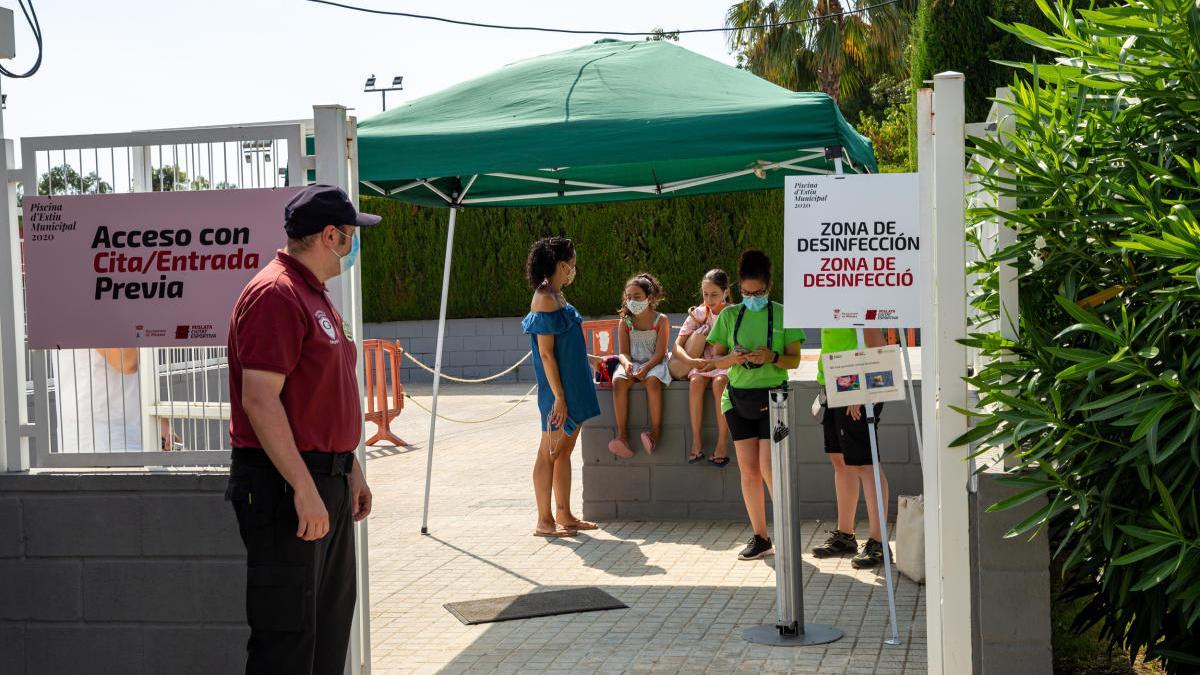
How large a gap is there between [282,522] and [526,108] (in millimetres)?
3829

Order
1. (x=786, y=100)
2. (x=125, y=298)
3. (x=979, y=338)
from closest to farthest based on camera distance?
(x=979, y=338) → (x=125, y=298) → (x=786, y=100)

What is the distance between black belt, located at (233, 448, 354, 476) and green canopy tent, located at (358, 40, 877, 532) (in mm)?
3065

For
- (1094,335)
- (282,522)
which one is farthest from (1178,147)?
(282,522)

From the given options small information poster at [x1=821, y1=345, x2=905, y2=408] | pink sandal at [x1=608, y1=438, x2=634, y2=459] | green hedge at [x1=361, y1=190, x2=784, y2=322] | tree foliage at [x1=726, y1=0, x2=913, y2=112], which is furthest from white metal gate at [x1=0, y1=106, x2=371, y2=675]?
tree foliage at [x1=726, y1=0, x2=913, y2=112]

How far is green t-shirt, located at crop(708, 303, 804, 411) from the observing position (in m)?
7.71

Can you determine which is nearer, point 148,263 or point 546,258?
point 148,263

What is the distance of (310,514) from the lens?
3.95m

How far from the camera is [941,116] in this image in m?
4.37

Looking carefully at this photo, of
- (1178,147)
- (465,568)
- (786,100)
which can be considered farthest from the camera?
(465,568)

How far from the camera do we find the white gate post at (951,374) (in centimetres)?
433

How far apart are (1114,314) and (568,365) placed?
4976 mm

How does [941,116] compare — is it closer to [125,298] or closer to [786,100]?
[786,100]

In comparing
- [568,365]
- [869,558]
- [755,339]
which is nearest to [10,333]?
[568,365]

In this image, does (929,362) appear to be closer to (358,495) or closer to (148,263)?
(358,495)
